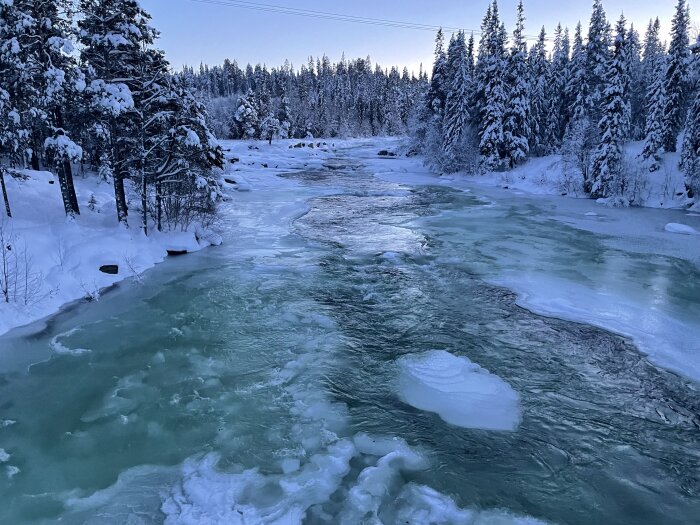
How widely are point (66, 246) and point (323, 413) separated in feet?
40.7

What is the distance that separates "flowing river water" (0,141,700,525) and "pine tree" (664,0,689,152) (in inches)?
1107

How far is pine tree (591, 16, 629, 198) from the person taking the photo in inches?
1292

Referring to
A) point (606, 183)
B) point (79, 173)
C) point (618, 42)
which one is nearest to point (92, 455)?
point (79, 173)

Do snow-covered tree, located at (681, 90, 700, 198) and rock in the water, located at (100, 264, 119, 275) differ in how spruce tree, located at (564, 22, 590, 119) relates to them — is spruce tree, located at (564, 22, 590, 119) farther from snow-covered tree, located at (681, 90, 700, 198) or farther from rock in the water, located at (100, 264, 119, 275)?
rock in the water, located at (100, 264, 119, 275)

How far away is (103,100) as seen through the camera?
1571 cm

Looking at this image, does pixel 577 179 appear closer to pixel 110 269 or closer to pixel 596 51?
pixel 596 51

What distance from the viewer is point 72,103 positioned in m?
16.8

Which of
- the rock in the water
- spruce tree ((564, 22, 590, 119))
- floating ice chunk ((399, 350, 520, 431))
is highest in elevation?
spruce tree ((564, 22, 590, 119))

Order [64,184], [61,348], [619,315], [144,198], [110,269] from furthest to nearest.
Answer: [144,198] → [64,184] → [110,269] → [619,315] → [61,348]

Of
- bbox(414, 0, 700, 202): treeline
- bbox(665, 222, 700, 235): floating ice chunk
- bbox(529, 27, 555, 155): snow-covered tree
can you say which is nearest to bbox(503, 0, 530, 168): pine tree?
bbox(414, 0, 700, 202): treeline

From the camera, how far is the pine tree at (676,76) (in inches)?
1438

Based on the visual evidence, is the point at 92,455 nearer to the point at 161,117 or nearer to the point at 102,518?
the point at 102,518

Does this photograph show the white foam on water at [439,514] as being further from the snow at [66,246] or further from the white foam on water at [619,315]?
the snow at [66,246]

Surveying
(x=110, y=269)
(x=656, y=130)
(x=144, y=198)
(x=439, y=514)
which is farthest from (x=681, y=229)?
(x=110, y=269)
